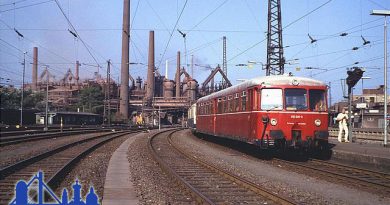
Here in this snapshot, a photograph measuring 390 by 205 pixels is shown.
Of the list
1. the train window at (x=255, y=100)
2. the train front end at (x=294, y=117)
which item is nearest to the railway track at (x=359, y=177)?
the train front end at (x=294, y=117)

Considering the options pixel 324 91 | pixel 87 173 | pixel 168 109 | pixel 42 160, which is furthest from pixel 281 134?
pixel 168 109

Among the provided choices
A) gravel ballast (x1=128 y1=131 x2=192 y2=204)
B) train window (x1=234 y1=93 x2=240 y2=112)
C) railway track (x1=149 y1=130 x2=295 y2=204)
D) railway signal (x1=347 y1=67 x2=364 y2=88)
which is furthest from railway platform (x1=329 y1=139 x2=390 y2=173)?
gravel ballast (x1=128 y1=131 x2=192 y2=204)

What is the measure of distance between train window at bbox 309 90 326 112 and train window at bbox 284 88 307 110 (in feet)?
0.73

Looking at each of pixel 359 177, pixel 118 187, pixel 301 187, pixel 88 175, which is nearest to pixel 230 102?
pixel 359 177

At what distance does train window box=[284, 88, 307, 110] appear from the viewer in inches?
688

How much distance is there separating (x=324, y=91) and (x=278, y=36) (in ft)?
83.1

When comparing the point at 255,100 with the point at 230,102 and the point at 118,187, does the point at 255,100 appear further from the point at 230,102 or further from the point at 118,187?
the point at 118,187

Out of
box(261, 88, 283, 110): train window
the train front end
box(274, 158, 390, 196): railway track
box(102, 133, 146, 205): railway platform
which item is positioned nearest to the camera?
box(102, 133, 146, 205): railway platform

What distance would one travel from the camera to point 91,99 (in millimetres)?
106250

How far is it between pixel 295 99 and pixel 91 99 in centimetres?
9262

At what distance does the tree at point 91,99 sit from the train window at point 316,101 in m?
90.5

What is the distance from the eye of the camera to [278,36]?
42438mm

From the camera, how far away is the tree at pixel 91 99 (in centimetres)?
10556

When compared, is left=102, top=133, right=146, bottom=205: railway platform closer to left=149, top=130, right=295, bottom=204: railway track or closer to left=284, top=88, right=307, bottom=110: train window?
left=149, top=130, right=295, bottom=204: railway track
